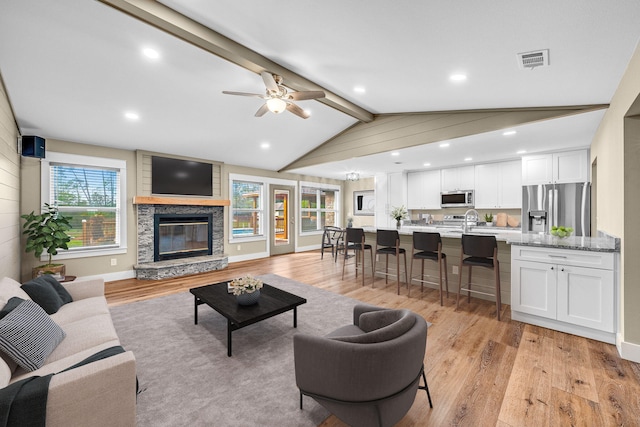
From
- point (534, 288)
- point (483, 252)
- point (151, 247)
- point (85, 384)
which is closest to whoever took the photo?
point (85, 384)

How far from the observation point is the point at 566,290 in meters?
2.77

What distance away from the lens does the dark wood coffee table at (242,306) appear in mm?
2365

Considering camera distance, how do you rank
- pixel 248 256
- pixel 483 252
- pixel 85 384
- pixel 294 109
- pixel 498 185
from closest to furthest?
pixel 85 384
pixel 483 252
pixel 294 109
pixel 498 185
pixel 248 256

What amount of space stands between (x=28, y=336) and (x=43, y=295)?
102 cm

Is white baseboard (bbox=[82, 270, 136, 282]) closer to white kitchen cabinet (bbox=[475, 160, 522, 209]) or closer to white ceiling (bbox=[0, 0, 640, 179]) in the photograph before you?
white ceiling (bbox=[0, 0, 640, 179])

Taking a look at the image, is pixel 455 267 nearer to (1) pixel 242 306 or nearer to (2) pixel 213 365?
(1) pixel 242 306

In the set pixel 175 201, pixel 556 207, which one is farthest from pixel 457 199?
pixel 175 201

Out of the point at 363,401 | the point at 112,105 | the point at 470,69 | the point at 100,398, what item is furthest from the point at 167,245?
the point at 470,69

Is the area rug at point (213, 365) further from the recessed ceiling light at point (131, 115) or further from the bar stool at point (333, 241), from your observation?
the bar stool at point (333, 241)

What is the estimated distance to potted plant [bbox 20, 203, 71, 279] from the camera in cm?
392

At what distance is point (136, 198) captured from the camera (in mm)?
5117

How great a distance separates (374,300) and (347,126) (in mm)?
3473

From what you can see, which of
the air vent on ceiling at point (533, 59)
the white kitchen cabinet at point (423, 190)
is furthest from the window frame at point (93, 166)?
the white kitchen cabinet at point (423, 190)

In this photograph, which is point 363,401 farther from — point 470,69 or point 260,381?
point 470,69
